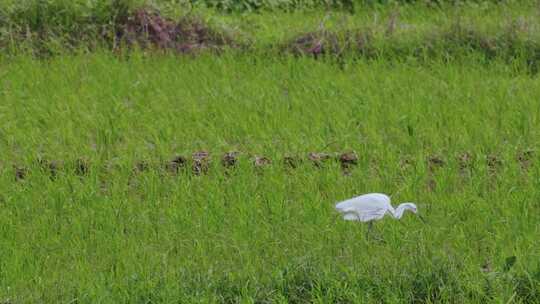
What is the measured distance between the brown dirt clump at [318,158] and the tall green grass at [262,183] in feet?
0.28

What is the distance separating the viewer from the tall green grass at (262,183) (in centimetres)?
427

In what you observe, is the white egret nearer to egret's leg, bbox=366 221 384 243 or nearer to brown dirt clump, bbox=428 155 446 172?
egret's leg, bbox=366 221 384 243

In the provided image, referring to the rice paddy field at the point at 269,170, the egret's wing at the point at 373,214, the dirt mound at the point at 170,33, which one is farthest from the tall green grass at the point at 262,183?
the dirt mound at the point at 170,33

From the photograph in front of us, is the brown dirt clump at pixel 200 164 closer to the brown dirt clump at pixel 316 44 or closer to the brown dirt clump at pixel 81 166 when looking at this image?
the brown dirt clump at pixel 81 166

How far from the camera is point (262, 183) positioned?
18.0ft

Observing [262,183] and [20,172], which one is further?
[20,172]

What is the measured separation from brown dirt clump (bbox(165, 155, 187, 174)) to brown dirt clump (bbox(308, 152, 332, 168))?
2.11ft

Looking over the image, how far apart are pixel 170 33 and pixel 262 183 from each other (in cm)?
309

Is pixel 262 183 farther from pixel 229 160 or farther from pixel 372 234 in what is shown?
pixel 372 234

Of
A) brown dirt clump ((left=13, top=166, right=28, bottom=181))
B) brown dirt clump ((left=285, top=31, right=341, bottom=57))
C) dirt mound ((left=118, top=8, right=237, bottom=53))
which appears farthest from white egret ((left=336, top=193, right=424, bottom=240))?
dirt mound ((left=118, top=8, right=237, bottom=53))

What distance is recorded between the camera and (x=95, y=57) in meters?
7.84

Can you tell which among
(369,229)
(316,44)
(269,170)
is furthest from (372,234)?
(316,44)

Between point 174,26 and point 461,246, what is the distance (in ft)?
13.8

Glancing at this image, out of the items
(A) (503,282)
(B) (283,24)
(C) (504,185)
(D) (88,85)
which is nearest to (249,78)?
(D) (88,85)
